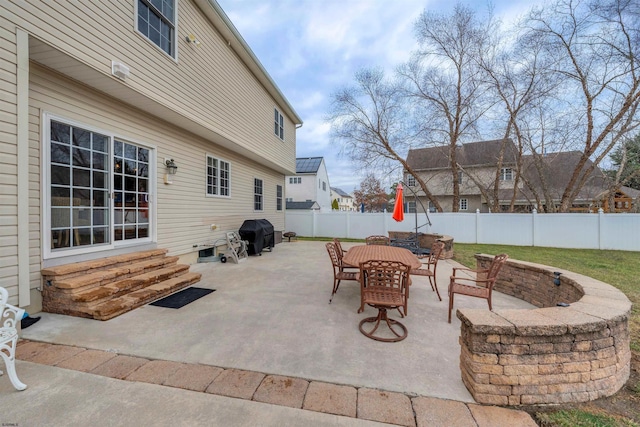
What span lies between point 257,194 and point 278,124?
307 cm

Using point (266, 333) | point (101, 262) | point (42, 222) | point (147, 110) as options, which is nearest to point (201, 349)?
point (266, 333)

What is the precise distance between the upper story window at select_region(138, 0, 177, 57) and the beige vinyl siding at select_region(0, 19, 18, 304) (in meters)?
2.32

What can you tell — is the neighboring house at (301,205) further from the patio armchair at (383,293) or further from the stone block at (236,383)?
the stone block at (236,383)

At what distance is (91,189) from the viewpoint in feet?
13.2

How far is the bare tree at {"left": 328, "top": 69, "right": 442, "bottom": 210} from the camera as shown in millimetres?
14055

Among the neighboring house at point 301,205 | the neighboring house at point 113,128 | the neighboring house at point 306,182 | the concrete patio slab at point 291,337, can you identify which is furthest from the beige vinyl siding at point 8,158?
the neighboring house at point 306,182

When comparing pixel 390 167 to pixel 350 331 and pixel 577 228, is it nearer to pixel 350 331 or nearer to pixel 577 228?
pixel 577 228

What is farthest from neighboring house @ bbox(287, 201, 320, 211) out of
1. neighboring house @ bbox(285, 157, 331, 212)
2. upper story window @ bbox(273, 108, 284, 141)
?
upper story window @ bbox(273, 108, 284, 141)

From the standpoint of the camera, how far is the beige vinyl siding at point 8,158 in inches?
104

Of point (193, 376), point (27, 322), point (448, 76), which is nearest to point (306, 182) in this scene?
point (448, 76)

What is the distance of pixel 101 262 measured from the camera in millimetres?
3875

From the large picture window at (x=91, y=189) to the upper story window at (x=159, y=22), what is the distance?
2058 mm

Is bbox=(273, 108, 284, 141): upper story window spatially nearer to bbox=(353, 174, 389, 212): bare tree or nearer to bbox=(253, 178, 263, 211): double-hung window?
bbox=(253, 178, 263, 211): double-hung window

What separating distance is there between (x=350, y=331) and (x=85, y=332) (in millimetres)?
3039
